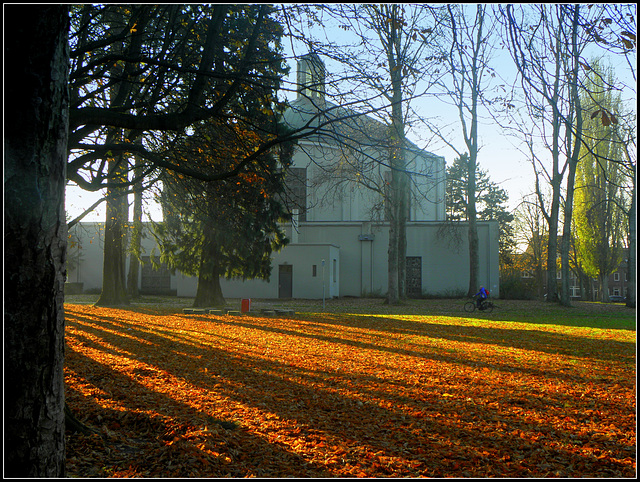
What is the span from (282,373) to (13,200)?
569cm

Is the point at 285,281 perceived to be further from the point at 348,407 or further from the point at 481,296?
the point at 348,407

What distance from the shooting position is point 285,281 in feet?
111

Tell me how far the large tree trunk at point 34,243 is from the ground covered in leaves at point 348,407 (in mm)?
1097

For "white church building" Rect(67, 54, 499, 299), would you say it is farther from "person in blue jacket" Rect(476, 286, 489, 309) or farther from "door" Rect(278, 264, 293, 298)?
"person in blue jacket" Rect(476, 286, 489, 309)

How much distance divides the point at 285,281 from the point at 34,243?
102 feet

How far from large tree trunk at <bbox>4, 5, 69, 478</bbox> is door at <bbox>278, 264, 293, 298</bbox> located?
101 ft

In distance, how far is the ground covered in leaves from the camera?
13.5 feet

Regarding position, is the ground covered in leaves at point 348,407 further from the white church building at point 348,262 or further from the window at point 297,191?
the white church building at point 348,262

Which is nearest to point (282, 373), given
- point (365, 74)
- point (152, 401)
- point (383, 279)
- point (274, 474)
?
point (152, 401)

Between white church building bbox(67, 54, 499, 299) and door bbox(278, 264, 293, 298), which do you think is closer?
white church building bbox(67, 54, 499, 299)

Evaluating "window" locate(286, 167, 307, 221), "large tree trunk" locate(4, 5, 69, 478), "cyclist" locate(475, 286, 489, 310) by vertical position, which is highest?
"window" locate(286, 167, 307, 221)

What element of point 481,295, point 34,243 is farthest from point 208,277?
point 34,243

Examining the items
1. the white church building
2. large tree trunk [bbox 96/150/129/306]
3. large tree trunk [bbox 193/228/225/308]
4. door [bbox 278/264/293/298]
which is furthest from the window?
large tree trunk [bbox 96/150/129/306]

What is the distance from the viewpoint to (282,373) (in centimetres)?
796
